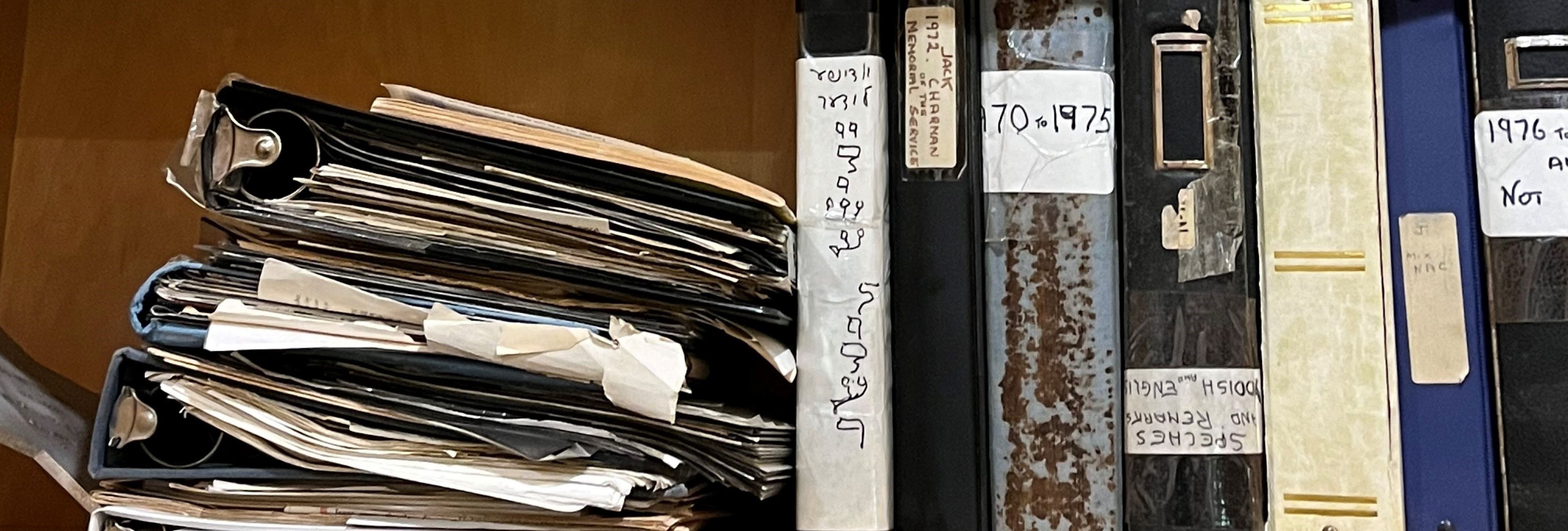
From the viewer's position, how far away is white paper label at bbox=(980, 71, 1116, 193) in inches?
20.1

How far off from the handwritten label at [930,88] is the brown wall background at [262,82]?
0.19 meters

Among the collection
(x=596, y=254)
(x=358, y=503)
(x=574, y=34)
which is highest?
(x=574, y=34)

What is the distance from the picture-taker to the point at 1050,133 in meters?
0.52

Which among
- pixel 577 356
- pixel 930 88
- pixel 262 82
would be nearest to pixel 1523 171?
pixel 930 88

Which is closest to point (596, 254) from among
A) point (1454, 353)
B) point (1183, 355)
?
point (1183, 355)

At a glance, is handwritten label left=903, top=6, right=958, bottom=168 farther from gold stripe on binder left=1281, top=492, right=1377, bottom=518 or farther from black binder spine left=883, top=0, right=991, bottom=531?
gold stripe on binder left=1281, top=492, right=1377, bottom=518

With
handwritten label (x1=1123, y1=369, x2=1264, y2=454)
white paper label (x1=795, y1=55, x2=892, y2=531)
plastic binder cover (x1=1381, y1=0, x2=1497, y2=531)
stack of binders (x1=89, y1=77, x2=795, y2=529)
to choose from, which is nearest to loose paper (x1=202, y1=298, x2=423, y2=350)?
stack of binders (x1=89, y1=77, x2=795, y2=529)

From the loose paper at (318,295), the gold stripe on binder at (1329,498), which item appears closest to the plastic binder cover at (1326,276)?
the gold stripe on binder at (1329,498)

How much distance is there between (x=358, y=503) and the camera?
0.49 meters

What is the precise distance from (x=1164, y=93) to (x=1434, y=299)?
0.14 meters

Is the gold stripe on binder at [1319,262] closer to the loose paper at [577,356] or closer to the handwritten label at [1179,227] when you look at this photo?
the handwritten label at [1179,227]

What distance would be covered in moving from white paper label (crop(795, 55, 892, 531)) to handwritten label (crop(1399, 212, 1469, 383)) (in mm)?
226

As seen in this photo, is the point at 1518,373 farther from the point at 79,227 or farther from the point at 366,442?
the point at 79,227

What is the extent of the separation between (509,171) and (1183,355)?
0.31 metres
